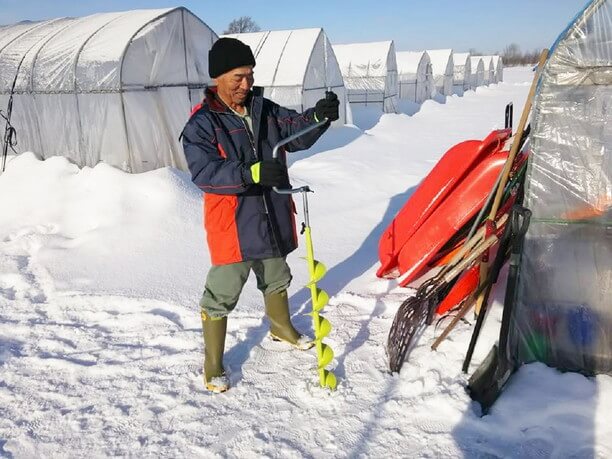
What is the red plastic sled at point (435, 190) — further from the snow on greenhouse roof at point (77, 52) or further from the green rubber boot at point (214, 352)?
the snow on greenhouse roof at point (77, 52)

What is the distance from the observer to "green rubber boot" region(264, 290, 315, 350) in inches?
133

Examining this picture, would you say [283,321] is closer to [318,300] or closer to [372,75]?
[318,300]

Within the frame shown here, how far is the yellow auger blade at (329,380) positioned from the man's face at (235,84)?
169 cm

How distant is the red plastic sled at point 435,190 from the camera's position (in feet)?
12.4

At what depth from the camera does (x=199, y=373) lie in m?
3.19

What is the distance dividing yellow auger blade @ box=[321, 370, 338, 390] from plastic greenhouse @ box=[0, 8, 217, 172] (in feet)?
19.4

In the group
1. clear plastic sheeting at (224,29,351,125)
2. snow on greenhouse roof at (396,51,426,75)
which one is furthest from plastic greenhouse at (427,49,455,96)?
clear plastic sheeting at (224,29,351,125)

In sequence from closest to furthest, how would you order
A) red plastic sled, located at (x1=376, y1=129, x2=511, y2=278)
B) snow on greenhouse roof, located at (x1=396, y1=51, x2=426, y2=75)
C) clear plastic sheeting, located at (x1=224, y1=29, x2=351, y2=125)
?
red plastic sled, located at (x1=376, y1=129, x2=511, y2=278)
clear plastic sheeting, located at (x1=224, y1=29, x2=351, y2=125)
snow on greenhouse roof, located at (x1=396, y1=51, x2=426, y2=75)

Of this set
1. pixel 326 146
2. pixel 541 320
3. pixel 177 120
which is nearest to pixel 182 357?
pixel 541 320

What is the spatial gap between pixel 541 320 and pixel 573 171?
876mm

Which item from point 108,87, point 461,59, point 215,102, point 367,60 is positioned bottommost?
point 215,102

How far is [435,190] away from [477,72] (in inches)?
1588

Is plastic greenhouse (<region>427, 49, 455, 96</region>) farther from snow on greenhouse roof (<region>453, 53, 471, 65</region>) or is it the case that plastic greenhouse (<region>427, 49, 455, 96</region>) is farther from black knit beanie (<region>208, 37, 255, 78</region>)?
black knit beanie (<region>208, 37, 255, 78</region>)

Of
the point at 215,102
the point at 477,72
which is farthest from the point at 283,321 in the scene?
the point at 477,72
